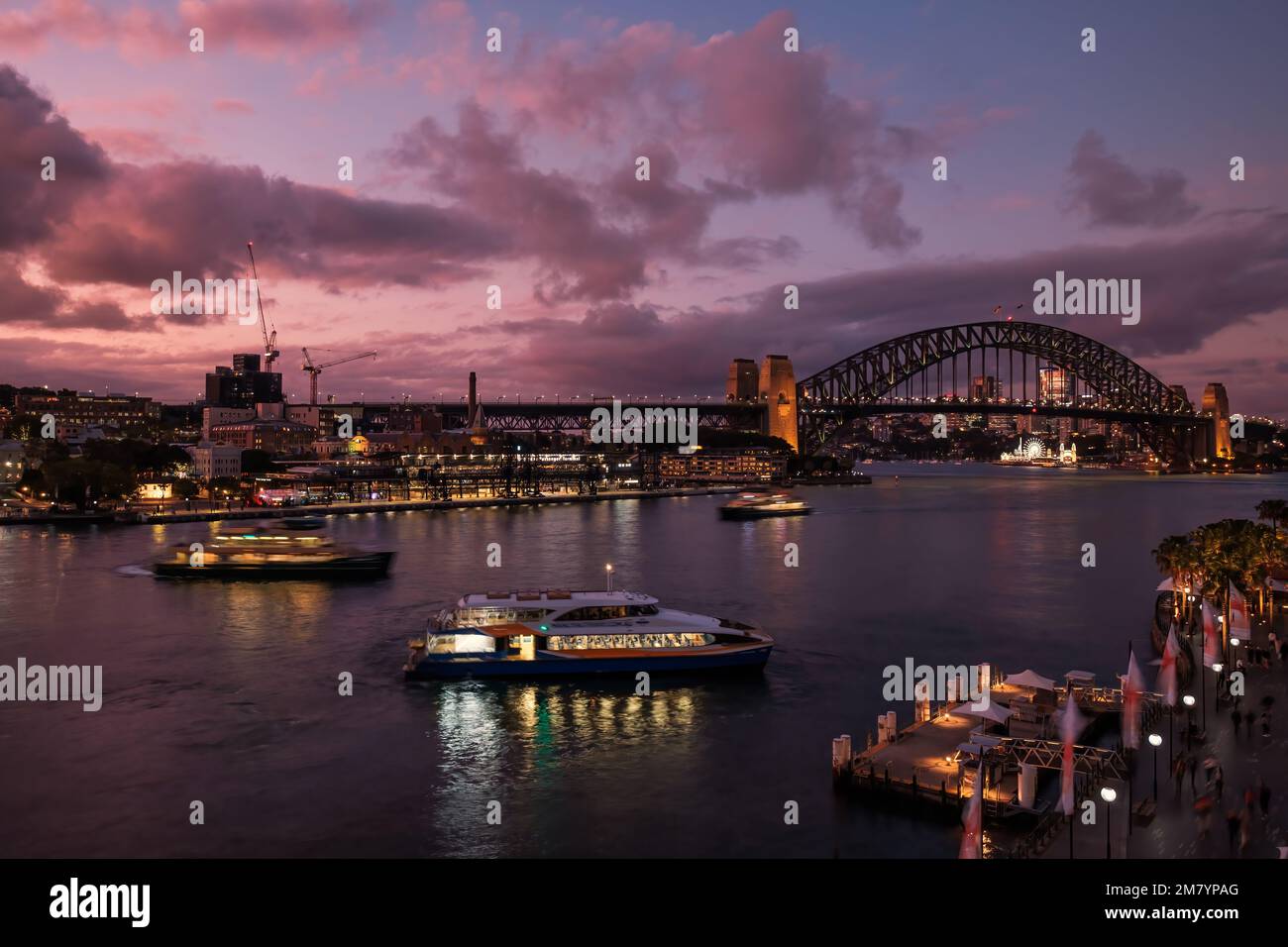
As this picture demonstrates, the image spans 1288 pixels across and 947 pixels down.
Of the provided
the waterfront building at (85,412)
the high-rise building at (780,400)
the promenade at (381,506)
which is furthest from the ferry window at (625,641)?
the waterfront building at (85,412)

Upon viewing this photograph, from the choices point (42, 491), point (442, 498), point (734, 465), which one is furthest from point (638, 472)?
point (42, 491)

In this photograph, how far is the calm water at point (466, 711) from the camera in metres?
15.6

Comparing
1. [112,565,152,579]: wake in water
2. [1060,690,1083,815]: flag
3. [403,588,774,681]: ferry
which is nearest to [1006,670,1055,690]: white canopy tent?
[403,588,774,681]: ferry

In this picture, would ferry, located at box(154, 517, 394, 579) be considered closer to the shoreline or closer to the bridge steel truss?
the shoreline

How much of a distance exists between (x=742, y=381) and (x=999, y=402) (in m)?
46.6

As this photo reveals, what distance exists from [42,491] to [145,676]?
7197cm

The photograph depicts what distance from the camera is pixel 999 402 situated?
166m

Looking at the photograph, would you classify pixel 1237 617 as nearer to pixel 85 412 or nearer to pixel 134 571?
pixel 134 571

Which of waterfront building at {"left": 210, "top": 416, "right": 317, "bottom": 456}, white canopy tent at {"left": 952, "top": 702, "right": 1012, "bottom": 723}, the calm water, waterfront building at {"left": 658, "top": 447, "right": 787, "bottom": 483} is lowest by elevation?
the calm water

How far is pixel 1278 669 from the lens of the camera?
21562 millimetres

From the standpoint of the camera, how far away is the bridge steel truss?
502 ft

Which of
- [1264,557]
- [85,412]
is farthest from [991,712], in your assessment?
[85,412]

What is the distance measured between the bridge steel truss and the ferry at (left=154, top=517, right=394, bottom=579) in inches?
4645

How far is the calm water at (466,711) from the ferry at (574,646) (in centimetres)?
80
